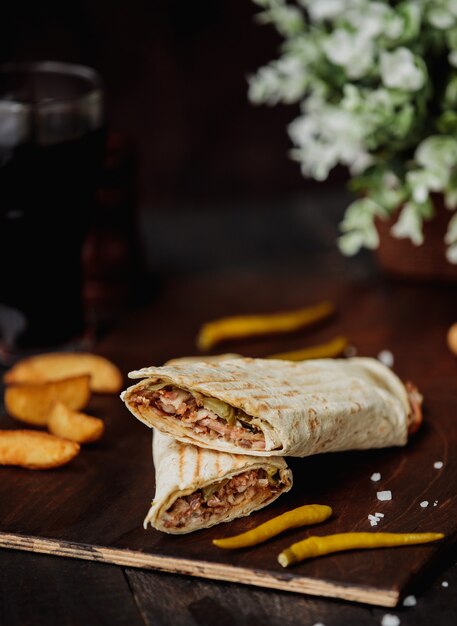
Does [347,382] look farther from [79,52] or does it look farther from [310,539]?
[79,52]

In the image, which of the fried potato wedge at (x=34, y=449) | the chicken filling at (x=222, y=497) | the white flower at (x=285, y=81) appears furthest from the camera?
the white flower at (x=285, y=81)

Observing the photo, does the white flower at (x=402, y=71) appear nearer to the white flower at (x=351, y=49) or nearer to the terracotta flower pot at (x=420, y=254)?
the white flower at (x=351, y=49)

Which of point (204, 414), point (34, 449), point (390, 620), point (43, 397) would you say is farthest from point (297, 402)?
point (43, 397)

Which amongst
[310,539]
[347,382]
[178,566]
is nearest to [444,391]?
[347,382]

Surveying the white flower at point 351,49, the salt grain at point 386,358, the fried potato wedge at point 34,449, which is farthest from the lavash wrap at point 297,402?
the white flower at point 351,49

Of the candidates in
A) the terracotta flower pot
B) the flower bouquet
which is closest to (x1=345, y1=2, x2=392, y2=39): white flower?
the flower bouquet

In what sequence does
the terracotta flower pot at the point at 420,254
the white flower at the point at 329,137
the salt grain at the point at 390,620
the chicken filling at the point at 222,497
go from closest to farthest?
1. the salt grain at the point at 390,620
2. the chicken filling at the point at 222,497
3. the white flower at the point at 329,137
4. the terracotta flower pot at the point at 420,254

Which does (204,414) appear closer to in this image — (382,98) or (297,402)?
(297,402)
